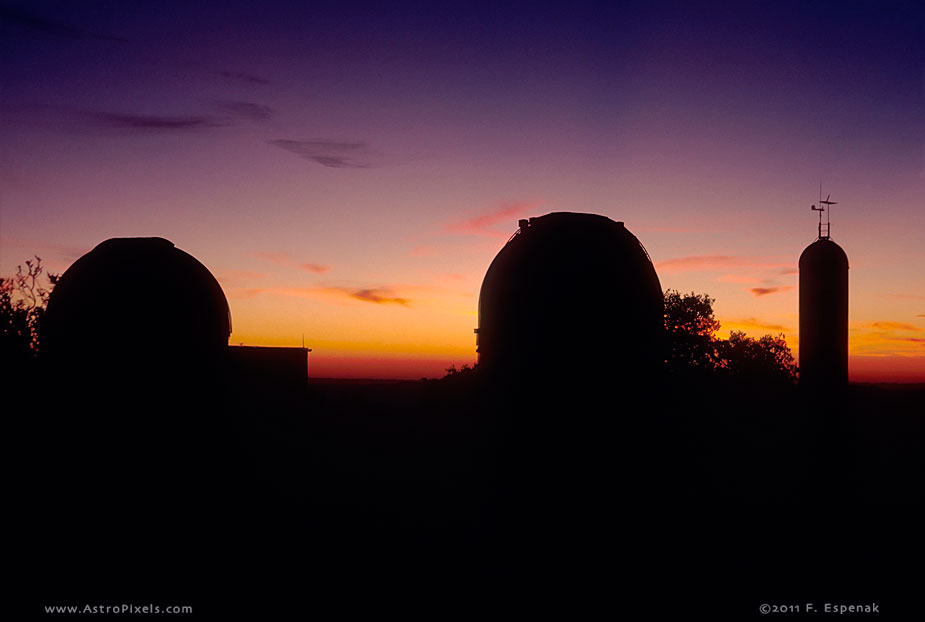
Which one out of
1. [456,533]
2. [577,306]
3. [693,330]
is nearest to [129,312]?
[456,533]

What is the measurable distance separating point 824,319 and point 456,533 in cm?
1386

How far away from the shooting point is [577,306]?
13555mm

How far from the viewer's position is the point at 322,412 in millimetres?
34031

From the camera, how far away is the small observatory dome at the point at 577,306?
1350 cm

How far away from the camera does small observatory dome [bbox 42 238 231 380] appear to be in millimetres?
15398

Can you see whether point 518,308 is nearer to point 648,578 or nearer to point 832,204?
point 648,578

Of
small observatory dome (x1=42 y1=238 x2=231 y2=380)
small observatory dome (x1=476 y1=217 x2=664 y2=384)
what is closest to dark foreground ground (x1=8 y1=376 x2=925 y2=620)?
small observatory dome (x1=476 y1=217 x2=664 y2=384)

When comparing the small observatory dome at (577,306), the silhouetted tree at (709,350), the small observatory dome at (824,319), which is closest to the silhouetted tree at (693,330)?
the silhouetted tree at (709,350)

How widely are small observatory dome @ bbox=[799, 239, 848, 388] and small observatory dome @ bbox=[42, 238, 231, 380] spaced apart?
1819cm

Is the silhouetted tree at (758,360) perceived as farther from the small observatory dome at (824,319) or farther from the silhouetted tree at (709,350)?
the small observatory dome at (824,319)

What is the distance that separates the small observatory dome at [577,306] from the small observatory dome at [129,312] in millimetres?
7367

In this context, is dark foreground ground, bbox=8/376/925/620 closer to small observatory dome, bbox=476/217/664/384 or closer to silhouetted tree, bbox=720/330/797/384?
small observatory dome, bbox=476/217/664/384

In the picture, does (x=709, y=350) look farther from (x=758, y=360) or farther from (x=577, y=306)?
(x=577, y=306)

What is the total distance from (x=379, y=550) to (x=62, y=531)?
23.2 ft
